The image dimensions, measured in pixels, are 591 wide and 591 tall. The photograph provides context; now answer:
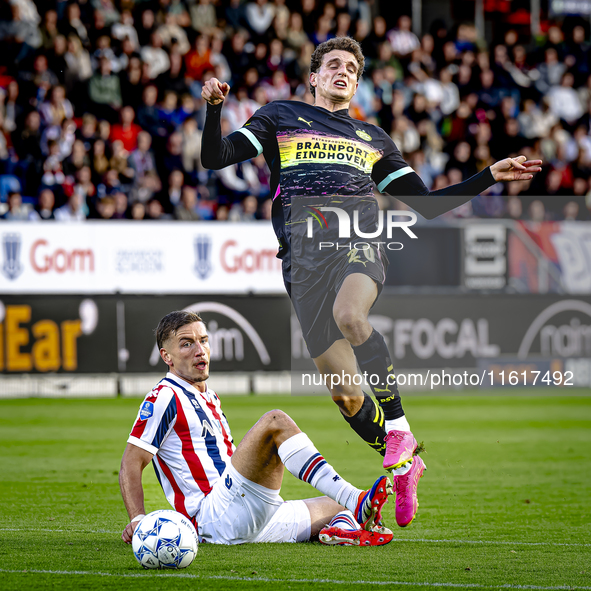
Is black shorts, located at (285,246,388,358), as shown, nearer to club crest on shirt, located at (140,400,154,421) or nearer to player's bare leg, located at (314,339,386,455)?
player's bare leg, located at (314,339,386,455)

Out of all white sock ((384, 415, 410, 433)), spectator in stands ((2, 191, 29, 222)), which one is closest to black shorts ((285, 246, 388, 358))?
white sock ((384, 415, 410, 433))

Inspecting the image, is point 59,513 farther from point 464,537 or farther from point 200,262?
point 200,262

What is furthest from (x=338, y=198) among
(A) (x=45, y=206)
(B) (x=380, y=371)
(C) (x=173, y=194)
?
(C) (x=173, y=194)

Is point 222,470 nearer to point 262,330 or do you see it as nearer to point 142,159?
point 262,330

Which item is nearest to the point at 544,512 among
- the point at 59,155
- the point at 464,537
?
the point at 464,537

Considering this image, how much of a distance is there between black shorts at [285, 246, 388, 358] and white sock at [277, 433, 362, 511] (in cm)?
85

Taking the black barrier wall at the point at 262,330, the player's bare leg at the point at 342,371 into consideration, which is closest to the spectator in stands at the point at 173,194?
the black barrier wall at the point at 262,330

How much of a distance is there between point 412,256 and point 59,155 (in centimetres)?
556

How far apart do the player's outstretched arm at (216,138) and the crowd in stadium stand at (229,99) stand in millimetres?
8929

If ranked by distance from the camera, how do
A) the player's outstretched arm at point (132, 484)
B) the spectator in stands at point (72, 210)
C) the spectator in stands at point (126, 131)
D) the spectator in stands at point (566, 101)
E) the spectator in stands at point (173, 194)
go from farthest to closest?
the spectator in stands at point (566, 101), the spectator in stands at point (126, 131), the spectator in stands at point (173, 194), the spectator in stands at point (72, 210), the player's outstretched arm at point (132, 484)

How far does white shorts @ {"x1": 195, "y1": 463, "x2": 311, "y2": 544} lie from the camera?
14.8ft

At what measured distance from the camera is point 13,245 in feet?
42.9

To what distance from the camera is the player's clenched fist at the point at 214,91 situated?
4762mm

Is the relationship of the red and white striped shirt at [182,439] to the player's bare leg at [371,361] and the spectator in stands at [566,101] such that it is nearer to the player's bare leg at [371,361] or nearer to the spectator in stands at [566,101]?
the player's bare leg at [371,361]
